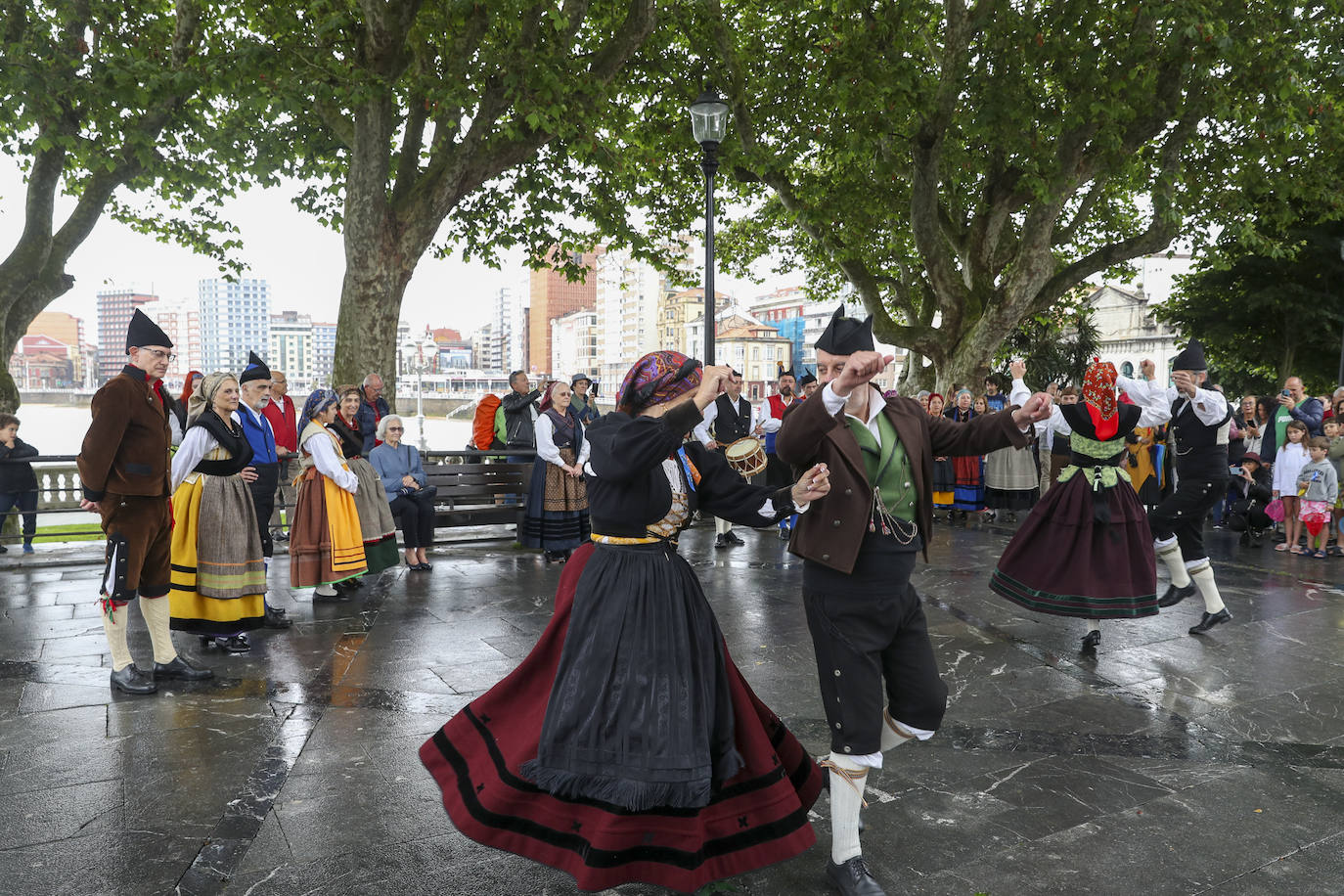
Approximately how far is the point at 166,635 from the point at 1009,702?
4945mm

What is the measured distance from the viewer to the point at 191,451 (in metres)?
5.96

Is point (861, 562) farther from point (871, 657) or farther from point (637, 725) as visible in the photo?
point (637, 725)

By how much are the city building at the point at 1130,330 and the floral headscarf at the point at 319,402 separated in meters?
40.5

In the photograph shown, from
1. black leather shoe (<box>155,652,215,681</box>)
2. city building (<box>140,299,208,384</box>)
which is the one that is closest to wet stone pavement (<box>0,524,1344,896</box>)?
black leather shoe (<box>155,652,215,681</box>)

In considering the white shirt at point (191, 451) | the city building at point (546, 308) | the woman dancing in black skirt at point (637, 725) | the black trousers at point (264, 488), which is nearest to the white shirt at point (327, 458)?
the black trousers at point (264, 488)

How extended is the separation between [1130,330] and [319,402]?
46.8 meters

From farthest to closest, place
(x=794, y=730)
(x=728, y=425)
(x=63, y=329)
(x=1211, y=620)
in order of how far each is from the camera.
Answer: (x=63, y=329) → (x=728, y=425) → (x=1211, y=620) → (x=794, y=730)

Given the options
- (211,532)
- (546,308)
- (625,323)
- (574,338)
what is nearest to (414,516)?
(211,532)

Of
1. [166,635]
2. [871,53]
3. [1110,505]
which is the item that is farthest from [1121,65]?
[166,635]

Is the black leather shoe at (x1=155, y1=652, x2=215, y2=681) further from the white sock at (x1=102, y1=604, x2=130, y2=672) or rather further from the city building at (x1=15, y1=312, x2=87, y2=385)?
the city building at (x1=15, y1=312, x2=87, y2=385)

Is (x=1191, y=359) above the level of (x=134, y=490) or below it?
above

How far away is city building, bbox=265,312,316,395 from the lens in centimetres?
17062

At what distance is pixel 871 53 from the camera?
13828 millimetres

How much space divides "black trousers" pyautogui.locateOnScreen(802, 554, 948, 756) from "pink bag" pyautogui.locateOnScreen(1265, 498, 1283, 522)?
9287mm
